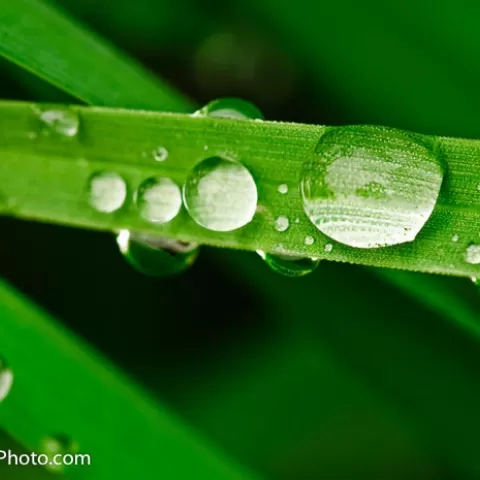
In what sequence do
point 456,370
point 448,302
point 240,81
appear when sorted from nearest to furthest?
point 448,302
point 456,370
point 240,81

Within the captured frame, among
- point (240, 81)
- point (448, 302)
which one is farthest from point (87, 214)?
point (240, 81)

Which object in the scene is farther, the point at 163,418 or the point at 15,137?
the point at 163,418

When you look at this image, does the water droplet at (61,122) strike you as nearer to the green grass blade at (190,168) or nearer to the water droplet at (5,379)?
the green grass blade at (190,168)

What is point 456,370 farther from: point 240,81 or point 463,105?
point 240,81

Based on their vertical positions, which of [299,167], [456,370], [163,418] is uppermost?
[456,370]

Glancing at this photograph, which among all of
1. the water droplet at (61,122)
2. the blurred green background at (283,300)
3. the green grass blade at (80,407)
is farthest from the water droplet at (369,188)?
the blurred green background at (283,300)
